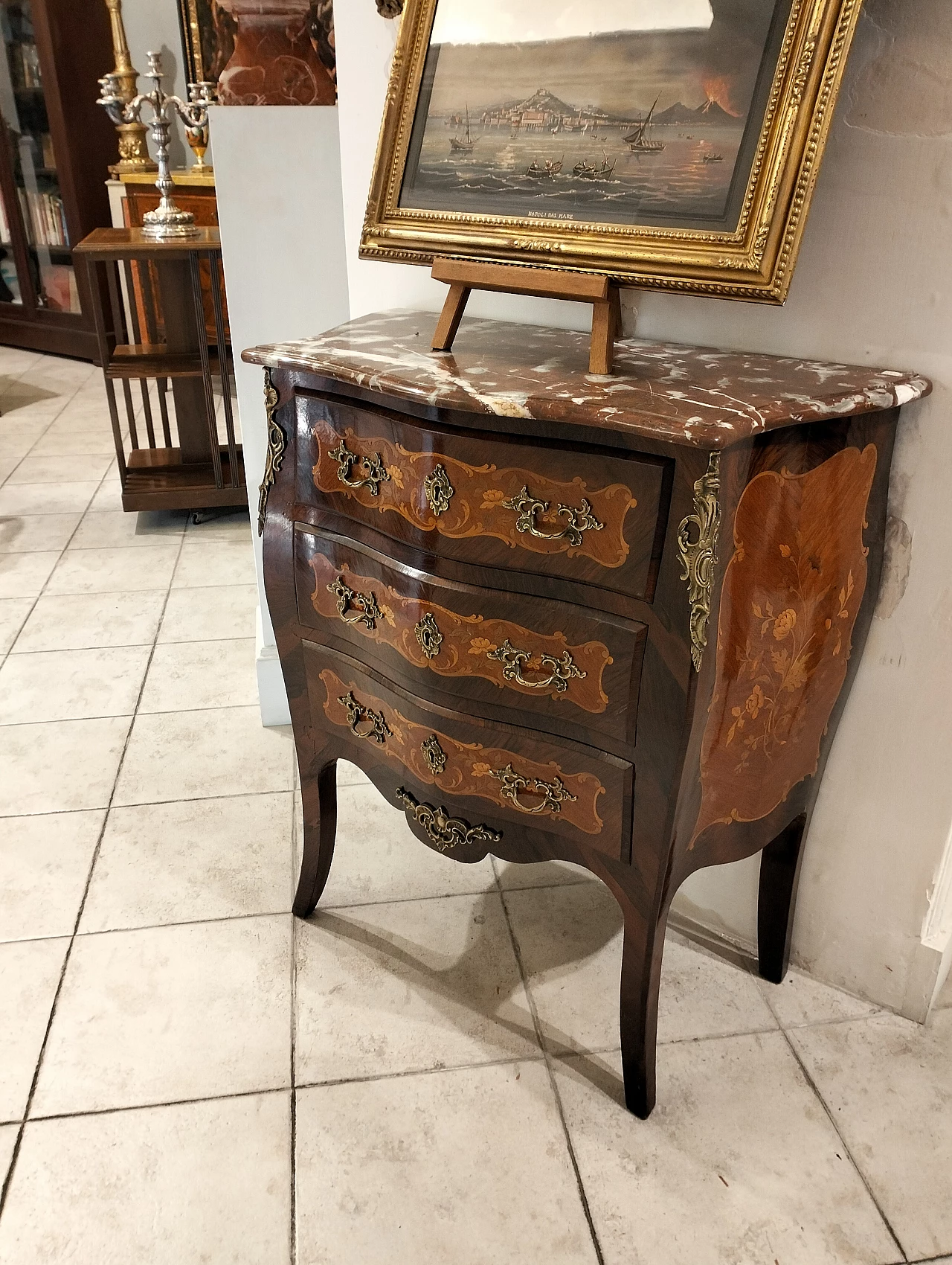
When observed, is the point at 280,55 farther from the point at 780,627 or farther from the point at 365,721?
the point at 780,627

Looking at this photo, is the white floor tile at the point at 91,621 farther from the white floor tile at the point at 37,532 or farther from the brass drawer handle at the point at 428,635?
the brass drawer handle at the point at 428,635

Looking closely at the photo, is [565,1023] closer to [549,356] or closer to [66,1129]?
[66,1129]

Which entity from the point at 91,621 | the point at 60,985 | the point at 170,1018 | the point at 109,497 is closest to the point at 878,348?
the point at 170,1018

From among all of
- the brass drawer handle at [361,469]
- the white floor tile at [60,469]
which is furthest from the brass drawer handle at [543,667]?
the white floor tile at [60,469]

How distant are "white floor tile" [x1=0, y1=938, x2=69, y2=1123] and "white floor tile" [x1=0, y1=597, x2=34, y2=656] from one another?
1089 mm

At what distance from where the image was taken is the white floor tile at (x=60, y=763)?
1896 millimetres

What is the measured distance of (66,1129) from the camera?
4.15ft

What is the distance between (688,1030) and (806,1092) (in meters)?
0.18

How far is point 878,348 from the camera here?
3.72ft

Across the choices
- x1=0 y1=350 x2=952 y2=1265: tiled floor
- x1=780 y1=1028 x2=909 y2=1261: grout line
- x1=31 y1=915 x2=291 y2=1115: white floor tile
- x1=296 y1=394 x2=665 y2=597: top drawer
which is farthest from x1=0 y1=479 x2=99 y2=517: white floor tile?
x1=780 y1=1028 x2=909 y2=1261: grout line

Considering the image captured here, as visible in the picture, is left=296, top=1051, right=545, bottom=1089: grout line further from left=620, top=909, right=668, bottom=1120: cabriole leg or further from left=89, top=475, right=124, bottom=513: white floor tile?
left=89, top=475, right=124, bottom=513: white floor tile

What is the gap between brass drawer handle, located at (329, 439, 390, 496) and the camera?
1129 mm

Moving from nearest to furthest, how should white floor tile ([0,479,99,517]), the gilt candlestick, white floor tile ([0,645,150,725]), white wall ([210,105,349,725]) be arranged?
white wall ([210,105,349,725])
white floor tile ([0,645,150,725])
white floor tile ([0,479,99,517])
the gilt candlestick

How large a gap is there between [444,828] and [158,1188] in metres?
0.56
